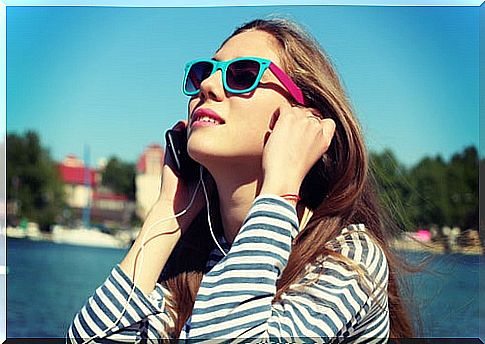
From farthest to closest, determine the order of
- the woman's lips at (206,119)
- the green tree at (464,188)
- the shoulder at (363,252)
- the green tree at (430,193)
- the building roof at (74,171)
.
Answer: the building roof at (74,171)
the green tree at (430,193)
the green tree at (464,188)
the woman's lips at (206,119)
the shoulder at (363,252)

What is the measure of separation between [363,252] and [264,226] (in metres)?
0.22

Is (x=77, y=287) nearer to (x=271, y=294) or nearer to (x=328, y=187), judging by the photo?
(x=328, y=187)

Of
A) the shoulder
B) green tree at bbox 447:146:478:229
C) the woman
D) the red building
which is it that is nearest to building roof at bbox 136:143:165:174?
the red building

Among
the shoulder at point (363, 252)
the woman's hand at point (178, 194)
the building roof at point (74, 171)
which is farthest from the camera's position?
the building roof at point (74, 171)

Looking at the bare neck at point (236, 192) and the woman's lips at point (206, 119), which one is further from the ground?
→ the woman's lips at point (206, 119)

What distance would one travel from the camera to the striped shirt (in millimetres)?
1504

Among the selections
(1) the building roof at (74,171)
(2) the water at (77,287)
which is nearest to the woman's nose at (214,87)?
(2) the water at (77,287)

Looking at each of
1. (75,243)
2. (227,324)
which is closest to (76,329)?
(227,324)

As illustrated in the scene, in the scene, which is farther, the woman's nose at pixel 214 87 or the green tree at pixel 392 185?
the green tree at pixel 392 185

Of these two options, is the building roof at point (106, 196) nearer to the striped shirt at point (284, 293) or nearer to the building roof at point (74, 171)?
the building roof at point (74, 171)

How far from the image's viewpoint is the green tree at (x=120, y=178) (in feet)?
13.2

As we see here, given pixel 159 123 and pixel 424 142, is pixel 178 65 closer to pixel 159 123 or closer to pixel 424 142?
pixel 159 123

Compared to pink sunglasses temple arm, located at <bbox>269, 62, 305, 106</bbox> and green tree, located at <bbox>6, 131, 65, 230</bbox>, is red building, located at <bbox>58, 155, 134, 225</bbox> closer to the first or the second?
green tree, located at <bbox>6, 131, 65, 230</bbox>

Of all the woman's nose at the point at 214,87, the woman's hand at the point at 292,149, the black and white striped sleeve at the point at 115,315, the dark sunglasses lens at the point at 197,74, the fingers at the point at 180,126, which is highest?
the dark sunglasses lens at the point at 197,74
